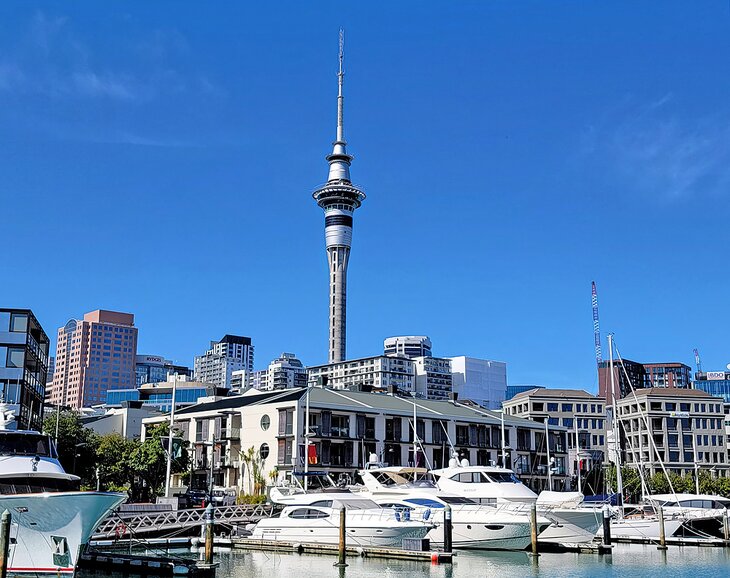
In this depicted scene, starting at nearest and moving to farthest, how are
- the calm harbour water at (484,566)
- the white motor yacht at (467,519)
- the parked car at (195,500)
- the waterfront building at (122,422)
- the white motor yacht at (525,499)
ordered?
the calm harbour water at (484,566), the white motor yacht at (467,519), the white motor yacht at (525,499), the parked car at (195,500), the waterfront building at (122,422)

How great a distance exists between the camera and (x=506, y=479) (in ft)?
185

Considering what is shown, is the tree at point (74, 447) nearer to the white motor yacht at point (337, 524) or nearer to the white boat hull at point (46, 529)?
the white motor yacht at point (337, 524)

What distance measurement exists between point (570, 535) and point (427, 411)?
3896 cm

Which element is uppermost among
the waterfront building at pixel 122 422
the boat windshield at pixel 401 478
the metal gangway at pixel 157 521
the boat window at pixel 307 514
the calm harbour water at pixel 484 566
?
the waterfront building at pixel 122 422

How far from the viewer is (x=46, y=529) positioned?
106 ft

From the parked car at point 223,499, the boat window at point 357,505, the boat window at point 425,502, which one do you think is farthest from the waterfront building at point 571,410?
the boat window at point 357,505

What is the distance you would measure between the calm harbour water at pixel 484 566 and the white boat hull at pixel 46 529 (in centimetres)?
690

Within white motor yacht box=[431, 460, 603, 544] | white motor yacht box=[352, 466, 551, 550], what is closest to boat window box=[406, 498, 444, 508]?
white motor yacht box=[352, 466, 551, 550]

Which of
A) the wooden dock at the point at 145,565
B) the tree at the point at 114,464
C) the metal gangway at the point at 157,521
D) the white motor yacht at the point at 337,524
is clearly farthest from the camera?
the tree at the point at 114,464

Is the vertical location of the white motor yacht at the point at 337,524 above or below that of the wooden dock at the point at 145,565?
above

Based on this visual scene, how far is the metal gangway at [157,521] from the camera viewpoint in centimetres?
5019

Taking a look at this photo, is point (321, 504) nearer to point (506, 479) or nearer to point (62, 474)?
point (506, 479)

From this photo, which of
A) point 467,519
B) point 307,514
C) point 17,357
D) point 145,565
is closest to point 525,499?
point 467,519

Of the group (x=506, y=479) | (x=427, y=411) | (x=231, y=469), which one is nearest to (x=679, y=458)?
(x=427, y=411)
